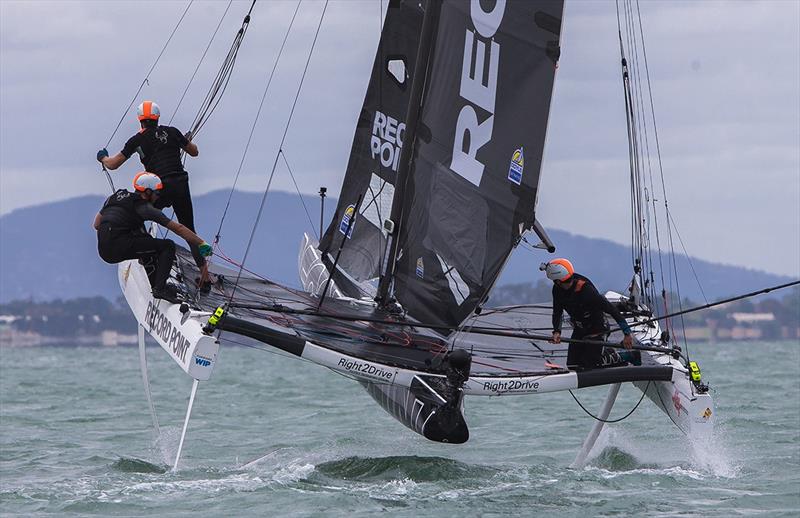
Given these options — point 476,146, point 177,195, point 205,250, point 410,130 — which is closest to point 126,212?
point 205,250

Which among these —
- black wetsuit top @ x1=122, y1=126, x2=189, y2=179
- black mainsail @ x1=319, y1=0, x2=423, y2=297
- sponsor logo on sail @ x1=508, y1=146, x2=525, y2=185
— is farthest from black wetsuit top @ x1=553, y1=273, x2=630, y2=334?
black wetsuit top @ x1=122, y1=126, x2=189, y2=179

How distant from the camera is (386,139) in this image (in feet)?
41.5

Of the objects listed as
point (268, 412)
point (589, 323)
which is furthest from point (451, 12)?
point (268, 412)

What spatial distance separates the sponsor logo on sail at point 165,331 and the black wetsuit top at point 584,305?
252cm

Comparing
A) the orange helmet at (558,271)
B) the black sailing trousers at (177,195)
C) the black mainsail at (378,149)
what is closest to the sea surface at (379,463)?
the orange helmet at (558,271)

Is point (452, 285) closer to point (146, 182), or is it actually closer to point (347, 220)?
point (146, 182)

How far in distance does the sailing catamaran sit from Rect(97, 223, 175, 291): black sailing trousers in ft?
0.81

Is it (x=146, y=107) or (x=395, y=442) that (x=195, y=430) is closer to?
(x=395, y=442)

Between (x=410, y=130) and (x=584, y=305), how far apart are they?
194 cm

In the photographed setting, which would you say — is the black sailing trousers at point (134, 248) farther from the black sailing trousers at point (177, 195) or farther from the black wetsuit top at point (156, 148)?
the black wetsuit top at point (156, 148)

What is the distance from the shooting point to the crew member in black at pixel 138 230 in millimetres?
10055

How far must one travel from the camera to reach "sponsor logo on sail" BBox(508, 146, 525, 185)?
9969 millimetres

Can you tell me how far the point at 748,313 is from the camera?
10406 centimetres

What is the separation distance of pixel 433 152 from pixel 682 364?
2.36m
